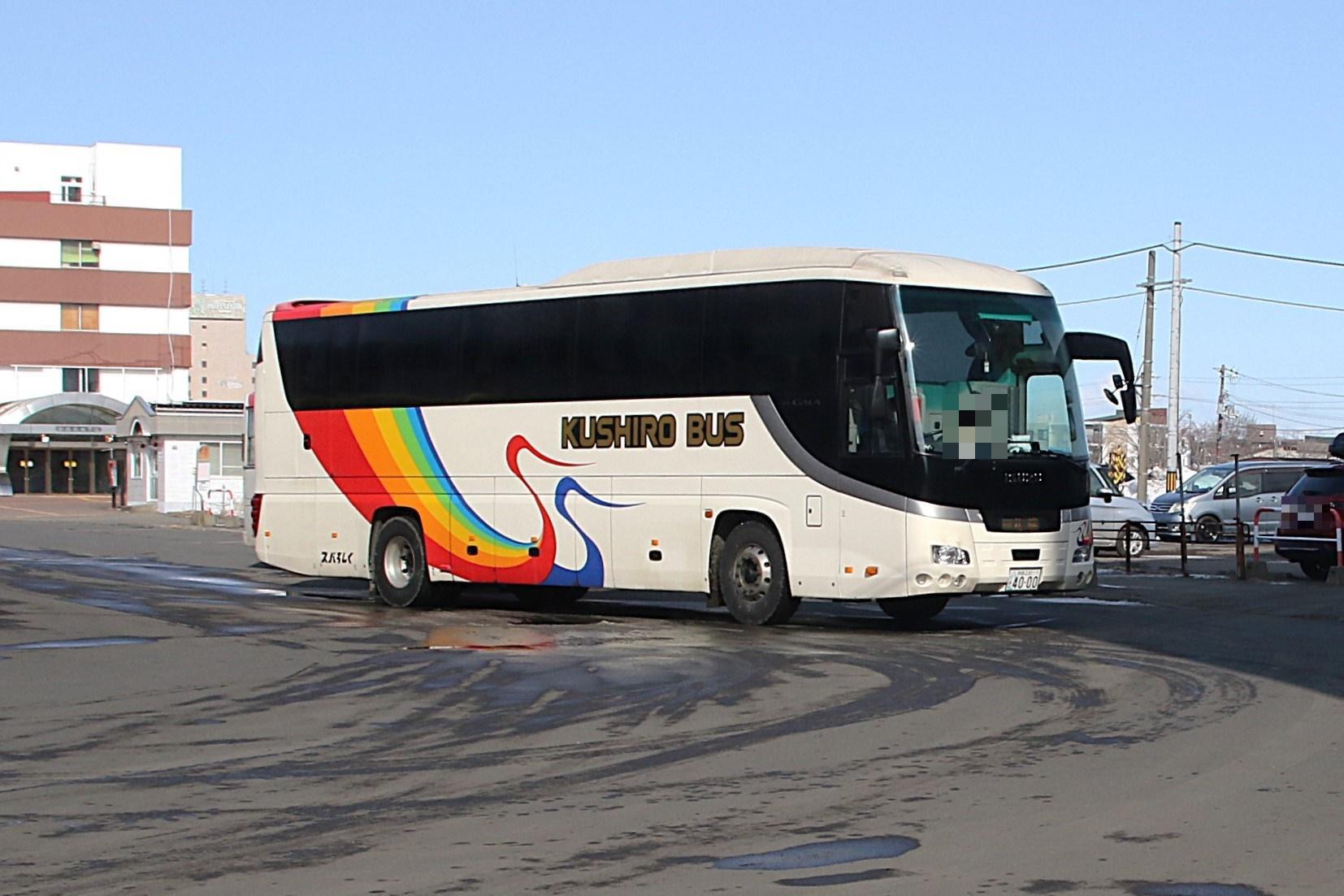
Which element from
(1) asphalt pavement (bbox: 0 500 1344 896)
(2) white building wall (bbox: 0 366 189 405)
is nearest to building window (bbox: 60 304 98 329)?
(2) white building wall (bbox: 0 366 189 405)

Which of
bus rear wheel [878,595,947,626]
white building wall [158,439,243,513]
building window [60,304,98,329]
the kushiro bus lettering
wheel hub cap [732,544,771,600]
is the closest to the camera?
wheel hub cap [732,544,771,600]

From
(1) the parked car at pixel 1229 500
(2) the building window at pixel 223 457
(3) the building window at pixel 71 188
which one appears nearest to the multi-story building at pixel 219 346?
(3) the building window at pixel 71 188

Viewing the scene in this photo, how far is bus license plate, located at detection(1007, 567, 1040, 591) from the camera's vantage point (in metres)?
18.0

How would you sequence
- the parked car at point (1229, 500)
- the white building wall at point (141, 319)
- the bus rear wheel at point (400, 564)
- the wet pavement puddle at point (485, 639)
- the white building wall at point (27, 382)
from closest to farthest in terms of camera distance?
the wet pavement puddle at point (485, 639), the bus rear wheel at point (400, 564), the parked car at point (1229, 500), the white building wall at point (27, 382), the white building wall at point (141, 319)

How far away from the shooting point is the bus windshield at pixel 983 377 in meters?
17.8

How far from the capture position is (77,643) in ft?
55.5

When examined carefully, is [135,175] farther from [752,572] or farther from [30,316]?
[752,572]

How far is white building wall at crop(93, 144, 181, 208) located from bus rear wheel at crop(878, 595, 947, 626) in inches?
3387

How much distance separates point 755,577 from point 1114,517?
1991 centimetres

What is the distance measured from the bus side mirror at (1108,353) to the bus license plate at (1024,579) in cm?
215

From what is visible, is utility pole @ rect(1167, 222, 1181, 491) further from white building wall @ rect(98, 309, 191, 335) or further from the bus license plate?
white building wall @ rect(98, 309, 191, 335)

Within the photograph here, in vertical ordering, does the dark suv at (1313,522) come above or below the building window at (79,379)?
below

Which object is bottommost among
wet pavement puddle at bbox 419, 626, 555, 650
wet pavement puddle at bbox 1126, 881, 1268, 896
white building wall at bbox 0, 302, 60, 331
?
wet pavement puddle at bbox 419, 626, 555, 650

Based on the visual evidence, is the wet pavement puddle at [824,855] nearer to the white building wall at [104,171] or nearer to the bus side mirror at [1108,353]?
the bus side mirror at [1108,353]
